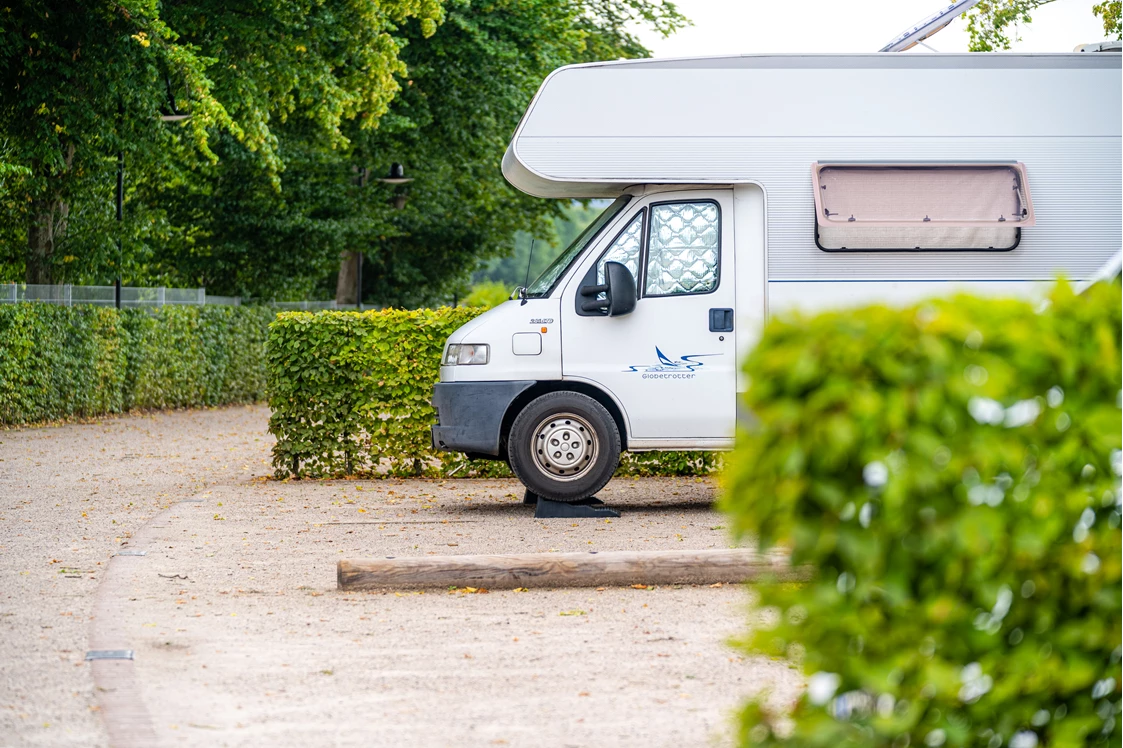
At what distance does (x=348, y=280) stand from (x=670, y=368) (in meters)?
23.5

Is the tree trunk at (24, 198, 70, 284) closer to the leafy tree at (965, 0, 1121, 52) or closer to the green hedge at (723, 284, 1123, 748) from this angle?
the leafy tree at (965, 0, 1121, 52)

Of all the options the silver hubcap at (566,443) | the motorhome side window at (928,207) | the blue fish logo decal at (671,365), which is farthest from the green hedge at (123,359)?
the motorhome side window at (928,207)

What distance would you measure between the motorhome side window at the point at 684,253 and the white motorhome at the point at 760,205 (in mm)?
14

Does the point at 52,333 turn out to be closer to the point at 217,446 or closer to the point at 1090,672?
the point at 217,446

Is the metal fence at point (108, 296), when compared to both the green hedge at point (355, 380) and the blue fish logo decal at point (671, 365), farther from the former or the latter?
the blue fish logo decal at point (671, 365)

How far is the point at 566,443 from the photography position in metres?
10.0

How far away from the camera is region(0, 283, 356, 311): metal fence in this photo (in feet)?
65.4

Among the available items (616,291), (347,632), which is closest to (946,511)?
(347,632)

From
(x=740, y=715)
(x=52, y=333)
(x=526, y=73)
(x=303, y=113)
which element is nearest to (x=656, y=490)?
(x=740, y=715)

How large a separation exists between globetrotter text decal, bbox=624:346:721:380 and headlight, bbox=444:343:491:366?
109 centimetres

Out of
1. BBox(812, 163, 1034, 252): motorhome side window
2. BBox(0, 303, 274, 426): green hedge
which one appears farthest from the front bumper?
BBox(0, 303, 274, 426): green hedge

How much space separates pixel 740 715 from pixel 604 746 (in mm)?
1554

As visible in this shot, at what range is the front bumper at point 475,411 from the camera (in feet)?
32.9

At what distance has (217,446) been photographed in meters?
17.4
